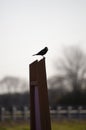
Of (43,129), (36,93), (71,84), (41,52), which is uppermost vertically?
(71,84)

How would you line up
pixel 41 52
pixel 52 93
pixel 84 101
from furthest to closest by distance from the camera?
pixel 52 93 → pixel 84 101 → pixel 41 52

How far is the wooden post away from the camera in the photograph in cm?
892

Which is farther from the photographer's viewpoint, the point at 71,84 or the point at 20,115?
the point at 71,84

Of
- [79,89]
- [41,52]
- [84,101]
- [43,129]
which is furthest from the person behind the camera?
[79,89]

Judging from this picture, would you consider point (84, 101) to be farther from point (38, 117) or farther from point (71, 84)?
point (38, 117)

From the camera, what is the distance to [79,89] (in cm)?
3947

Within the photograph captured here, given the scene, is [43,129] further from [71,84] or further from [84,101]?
[71,84]

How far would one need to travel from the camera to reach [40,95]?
29.4ft

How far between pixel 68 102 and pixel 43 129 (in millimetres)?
26525

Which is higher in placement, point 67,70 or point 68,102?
point 67,70

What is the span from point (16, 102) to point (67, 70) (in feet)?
22.6

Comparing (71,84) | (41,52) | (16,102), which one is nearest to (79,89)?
(71,84)

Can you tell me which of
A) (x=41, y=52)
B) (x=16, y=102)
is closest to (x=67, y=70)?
(x=16, y=102)

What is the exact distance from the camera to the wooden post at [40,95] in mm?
8922
